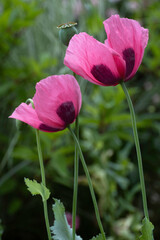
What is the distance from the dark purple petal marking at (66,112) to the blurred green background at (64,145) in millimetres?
579

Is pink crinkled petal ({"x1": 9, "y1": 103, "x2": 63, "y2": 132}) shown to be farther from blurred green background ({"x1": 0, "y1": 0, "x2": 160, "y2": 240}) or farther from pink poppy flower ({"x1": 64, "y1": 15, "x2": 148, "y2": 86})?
blurred green background ({"x1": 0, "y1": 0, "x2": 160, "y2": 240})

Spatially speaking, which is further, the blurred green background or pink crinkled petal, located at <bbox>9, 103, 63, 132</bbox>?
the blurred green background

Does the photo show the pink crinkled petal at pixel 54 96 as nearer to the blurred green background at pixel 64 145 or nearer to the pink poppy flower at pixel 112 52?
the pink poppy flower at pixel 112 52

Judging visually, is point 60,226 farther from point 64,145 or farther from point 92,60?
point 64,145

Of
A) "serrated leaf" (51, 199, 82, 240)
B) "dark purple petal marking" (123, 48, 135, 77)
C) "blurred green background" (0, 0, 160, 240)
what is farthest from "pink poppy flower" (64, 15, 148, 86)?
"blurred green background" (0, 0, 160, 240)

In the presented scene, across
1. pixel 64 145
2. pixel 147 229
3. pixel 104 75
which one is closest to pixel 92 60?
pixel 104 75

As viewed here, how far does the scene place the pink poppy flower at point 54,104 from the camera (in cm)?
30

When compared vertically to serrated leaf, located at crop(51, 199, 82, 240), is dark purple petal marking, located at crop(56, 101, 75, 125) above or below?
above

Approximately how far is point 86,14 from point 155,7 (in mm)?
752

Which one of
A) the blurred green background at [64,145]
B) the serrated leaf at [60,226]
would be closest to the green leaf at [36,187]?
the serrated leaf at [60,226]

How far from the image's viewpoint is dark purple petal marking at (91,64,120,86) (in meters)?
0.31

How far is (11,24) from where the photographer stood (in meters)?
1.15

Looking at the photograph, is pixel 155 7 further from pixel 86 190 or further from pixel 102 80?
pixel 102 80

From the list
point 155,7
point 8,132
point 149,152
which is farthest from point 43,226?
point 155,7
